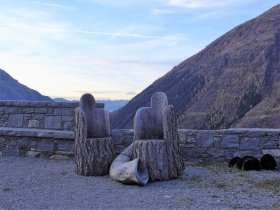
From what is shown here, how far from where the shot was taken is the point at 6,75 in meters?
27.9

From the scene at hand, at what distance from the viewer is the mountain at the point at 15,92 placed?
2245 centimetres

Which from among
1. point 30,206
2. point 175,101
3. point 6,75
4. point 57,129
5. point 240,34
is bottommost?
point 30,206

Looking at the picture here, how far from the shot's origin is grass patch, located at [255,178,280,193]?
492cm

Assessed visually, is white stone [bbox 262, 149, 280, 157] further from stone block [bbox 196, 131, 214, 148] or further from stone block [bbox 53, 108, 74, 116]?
stone block [bbox 53, 108, 74, 116]

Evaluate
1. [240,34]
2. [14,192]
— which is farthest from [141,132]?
[240,34]

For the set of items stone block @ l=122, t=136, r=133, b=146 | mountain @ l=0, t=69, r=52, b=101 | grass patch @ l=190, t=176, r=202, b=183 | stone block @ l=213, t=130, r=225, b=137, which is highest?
mountain @ l=0, t=69, r=52, b=101

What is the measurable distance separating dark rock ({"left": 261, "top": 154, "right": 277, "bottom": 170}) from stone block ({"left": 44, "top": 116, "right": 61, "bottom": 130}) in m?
4.35

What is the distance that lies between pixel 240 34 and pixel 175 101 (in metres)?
7.22

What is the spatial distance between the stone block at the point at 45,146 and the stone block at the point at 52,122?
1.90ft

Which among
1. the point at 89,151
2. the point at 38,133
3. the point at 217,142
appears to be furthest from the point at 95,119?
the point at 217,142

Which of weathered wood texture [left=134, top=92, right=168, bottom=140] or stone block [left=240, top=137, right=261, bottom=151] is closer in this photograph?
weathered wood texture [left=134, top=92, right=168, bottom=140]

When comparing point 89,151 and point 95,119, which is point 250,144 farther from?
point 89,151

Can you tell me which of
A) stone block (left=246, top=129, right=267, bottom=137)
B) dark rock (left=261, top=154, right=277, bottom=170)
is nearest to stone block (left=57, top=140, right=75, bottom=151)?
stone block (left=246, top=129, right=267, bottom=137)

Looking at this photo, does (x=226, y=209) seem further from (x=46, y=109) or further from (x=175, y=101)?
(x=175, y=101)
